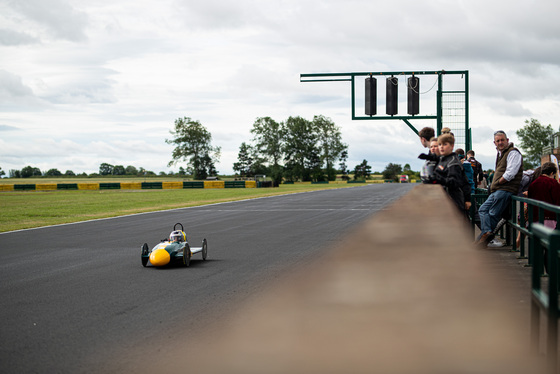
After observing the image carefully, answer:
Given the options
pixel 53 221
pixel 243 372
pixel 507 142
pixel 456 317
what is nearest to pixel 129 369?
pixel 243 372

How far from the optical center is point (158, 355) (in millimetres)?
4133

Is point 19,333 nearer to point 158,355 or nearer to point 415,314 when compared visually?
point 158,355

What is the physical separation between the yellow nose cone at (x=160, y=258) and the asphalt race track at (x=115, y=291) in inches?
4.6

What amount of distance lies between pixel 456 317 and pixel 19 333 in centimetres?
392

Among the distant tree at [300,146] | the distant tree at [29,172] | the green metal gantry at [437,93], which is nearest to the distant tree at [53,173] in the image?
the distant tree at [29,172]

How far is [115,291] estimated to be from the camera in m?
6.69

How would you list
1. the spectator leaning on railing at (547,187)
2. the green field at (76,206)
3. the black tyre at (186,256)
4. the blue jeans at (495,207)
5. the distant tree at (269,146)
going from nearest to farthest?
the spectator leaning on railing at (547,187) → the black tyre at (186,256) → the blue jeans at (495,207) → the green field at (76,206) → the distant tree at (269,146)

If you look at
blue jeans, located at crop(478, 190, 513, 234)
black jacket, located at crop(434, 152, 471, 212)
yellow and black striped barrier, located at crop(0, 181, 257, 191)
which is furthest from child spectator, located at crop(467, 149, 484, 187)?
yellow and black striped barrier, located at crop(0, 181, 257, 191)

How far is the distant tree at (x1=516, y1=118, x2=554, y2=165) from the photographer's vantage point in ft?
400

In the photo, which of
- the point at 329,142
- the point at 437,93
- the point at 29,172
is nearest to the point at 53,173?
the point at 29,172

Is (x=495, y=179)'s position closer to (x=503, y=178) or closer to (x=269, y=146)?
(x=503, y=178)

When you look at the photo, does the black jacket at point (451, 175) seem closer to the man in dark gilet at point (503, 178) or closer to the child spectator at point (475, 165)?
the man in dark gilet at point (503, 178)

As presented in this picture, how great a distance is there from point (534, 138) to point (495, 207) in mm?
127089

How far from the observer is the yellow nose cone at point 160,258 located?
8.32m
